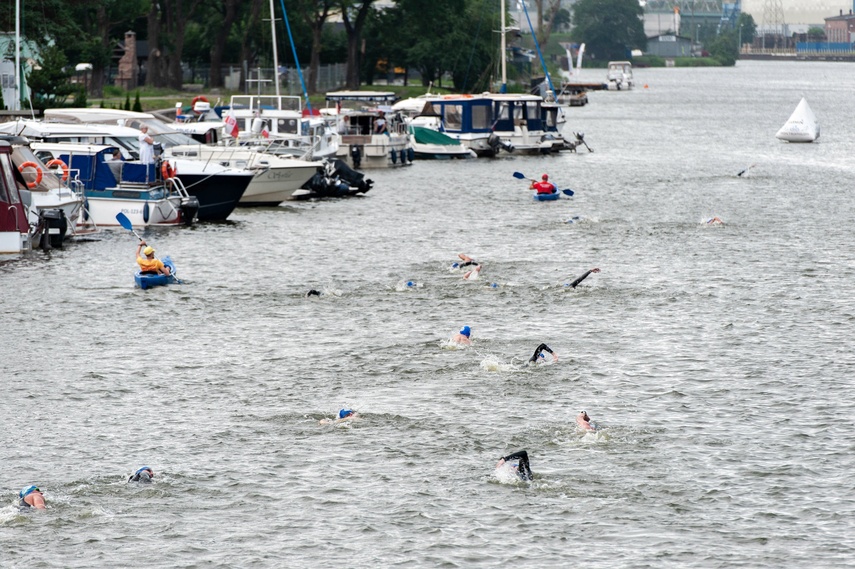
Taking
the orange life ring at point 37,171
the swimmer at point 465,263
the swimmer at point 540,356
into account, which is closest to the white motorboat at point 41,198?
the orange life ring at point 37,171

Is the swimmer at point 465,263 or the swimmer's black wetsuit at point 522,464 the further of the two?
the swimmer at point 465,263

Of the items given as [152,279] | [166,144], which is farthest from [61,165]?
[166,144]

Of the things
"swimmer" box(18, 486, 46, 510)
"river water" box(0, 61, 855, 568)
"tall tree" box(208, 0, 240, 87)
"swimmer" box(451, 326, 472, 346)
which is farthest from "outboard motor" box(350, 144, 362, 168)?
"swimmer" box(18, 486, 46, 510)

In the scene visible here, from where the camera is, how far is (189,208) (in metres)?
43.4

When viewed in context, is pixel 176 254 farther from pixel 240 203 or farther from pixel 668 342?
pixel 668 342

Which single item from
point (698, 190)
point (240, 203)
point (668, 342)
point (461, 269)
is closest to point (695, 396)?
point (668, 342)

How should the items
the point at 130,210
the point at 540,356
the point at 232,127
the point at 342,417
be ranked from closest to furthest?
the point at 342,417, the point at 540,356, the point at 130,210, the point at 232,127

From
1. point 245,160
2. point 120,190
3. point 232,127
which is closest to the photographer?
point 120,190

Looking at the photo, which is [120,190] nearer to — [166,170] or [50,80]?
[166,170]

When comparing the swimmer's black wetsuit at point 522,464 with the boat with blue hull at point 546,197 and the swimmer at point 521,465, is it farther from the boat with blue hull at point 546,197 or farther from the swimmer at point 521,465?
the boat with blue hull at point 546,197

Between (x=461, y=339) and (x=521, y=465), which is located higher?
(x=461, y=339)

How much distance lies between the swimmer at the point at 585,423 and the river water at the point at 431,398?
9.4 inches

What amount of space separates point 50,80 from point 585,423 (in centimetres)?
5407

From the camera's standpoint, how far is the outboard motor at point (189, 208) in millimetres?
43281
